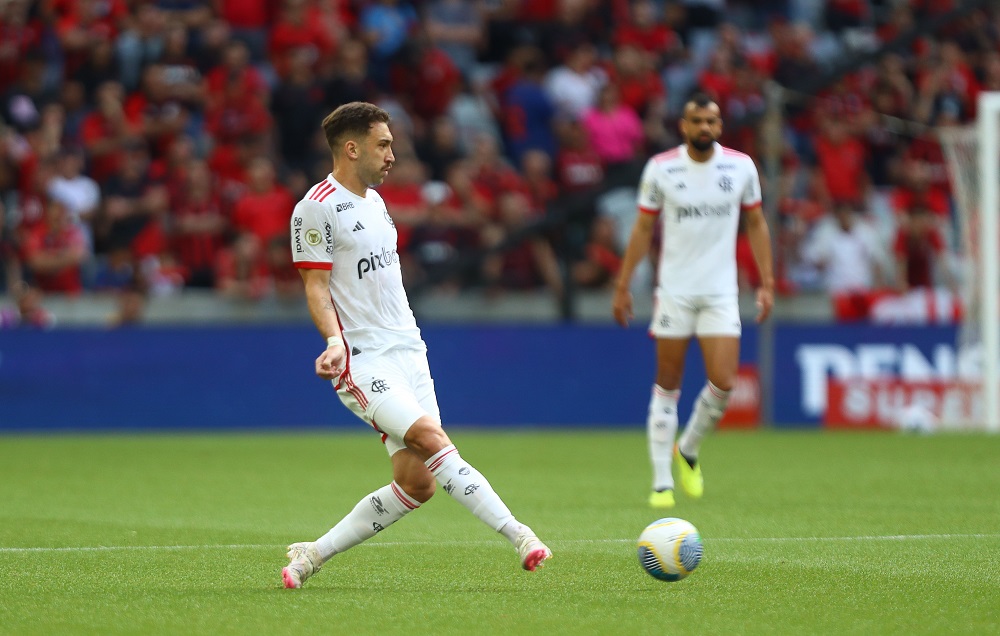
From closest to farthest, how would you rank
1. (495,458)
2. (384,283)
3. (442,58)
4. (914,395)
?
(384,283), (495,458), (914,395), (442,58)

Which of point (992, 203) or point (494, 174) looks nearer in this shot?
point (992, 203)

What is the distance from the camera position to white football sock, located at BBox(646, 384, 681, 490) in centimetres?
1004

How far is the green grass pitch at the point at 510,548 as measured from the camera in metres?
5.80

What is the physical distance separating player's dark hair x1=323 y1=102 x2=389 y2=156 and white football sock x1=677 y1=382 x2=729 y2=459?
404 cm

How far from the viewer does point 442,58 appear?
20.1 m

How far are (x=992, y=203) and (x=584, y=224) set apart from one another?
4447mm

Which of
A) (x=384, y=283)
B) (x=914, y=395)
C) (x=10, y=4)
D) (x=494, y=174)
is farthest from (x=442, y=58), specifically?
(x=384, y=283)

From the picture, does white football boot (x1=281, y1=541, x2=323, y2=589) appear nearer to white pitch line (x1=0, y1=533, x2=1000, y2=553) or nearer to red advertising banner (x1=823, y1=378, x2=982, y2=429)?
white pitch line (x1=0, y1=533, x2=1000, y2=553)

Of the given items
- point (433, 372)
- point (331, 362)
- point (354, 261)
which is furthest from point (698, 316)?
point (433, 372)

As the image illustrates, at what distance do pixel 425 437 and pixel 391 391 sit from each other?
24cm

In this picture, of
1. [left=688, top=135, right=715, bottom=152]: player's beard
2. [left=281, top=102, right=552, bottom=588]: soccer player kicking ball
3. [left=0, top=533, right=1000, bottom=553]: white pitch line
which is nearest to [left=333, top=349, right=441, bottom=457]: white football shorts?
[left=281, top=102, right=552, bottom=588]: soccer player kicking ball

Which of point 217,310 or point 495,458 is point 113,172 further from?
point 495,458

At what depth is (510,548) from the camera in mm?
7945

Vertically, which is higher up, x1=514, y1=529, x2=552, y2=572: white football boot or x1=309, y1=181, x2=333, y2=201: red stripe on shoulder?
x1=309, y1=181, x2=333, y2=201: red stripe on shoulder
